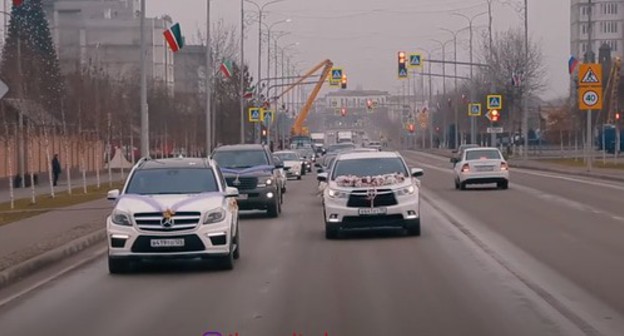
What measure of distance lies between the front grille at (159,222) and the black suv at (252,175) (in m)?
11.9

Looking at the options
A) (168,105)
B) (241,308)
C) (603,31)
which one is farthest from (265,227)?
(603,31)

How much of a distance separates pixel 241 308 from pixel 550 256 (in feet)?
23.1

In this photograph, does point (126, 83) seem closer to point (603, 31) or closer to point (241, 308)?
point (241, 308)

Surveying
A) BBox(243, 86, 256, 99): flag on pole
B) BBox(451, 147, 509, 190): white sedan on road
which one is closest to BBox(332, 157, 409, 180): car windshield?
BBox(451, 147, 509, 190): white sedan on road

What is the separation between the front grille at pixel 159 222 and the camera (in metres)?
16.8

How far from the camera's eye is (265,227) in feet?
87.2

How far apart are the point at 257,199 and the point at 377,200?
7330mm

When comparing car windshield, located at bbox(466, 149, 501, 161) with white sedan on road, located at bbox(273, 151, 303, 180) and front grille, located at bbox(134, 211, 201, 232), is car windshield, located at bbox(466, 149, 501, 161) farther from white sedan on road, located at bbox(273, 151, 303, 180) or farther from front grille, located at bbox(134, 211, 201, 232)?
front grille, located at bbox(134, 211, 201, 232)

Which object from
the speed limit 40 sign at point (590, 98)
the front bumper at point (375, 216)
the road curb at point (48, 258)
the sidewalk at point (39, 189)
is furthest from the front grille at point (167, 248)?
the speed limit 40 sign at point (590, 98)

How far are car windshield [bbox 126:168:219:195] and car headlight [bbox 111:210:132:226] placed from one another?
0.84m

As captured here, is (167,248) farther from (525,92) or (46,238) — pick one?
(525,92)

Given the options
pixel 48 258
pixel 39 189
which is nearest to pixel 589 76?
pixel 39 189

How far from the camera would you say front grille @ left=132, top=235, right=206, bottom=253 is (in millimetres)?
16719

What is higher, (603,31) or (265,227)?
(603,31)
